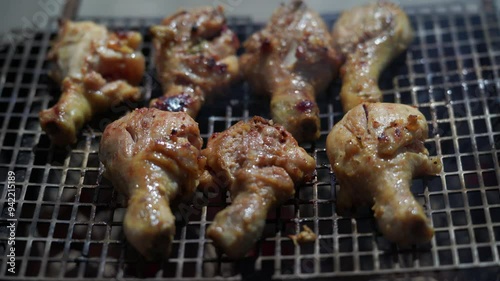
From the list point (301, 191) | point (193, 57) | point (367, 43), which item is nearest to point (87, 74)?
point (193, 57)

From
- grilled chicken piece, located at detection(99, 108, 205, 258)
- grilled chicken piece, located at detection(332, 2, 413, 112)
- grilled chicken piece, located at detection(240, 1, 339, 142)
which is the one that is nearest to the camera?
grilled chicken piece, located at detection(99, 108, 205, 258)

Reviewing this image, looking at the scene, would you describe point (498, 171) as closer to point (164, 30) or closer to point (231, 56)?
point (231, 56)

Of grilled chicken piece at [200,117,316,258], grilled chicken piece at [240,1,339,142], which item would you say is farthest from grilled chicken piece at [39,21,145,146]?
grilled chicken piece at [200,117,316,258]

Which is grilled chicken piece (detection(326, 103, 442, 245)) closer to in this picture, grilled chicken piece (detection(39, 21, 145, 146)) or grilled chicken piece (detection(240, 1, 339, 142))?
grilled chicken piece (detection(240, 1, 339, 142))

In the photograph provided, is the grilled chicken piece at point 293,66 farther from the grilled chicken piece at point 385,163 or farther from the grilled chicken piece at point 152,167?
the grilled chicken piece at point 152,167

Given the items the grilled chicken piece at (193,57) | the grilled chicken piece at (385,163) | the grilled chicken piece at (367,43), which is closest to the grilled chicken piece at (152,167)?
the grilled chicken piece at (193,57)

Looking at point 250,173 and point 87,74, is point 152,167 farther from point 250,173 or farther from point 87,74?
point 87,74

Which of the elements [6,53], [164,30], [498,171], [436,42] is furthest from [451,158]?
[6,53]
